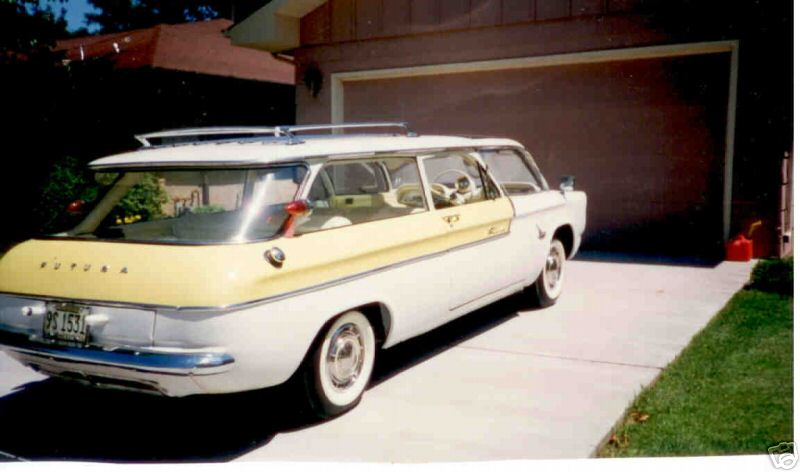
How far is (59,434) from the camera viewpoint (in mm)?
4266

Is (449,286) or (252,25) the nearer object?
(449,286)

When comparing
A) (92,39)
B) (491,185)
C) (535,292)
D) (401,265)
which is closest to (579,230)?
(535,292)

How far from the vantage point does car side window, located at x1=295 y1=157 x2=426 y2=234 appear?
474cm

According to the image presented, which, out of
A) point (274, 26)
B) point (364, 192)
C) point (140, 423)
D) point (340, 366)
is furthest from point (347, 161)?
point (274, 26)

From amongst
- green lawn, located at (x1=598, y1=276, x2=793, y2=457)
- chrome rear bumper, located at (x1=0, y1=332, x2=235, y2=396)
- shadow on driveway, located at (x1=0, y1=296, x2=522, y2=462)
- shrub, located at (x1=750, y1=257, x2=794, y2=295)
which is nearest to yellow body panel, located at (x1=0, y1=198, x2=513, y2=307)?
chrome rear bumper, located at (x1=0, y1=332, x2=235, y2=396)

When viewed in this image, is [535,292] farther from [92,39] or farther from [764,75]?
[92,39]

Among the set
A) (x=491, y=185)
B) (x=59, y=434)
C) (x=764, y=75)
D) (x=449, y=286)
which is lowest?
(x=59, y=434)

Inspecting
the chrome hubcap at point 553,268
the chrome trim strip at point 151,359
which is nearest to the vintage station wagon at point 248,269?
the chrome trim strip at point 151,359

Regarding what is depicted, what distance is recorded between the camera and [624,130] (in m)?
9.50

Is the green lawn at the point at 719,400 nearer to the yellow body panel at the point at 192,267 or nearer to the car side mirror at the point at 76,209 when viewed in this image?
the yellow body panel at the point at 192,267

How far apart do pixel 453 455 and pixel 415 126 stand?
750cm

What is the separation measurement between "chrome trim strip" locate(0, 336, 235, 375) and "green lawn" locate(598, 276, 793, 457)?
1901 millimetres

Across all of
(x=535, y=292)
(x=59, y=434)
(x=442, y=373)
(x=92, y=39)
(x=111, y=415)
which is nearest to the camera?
(x=59, y=434)

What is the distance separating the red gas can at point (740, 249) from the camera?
8.65 metres
